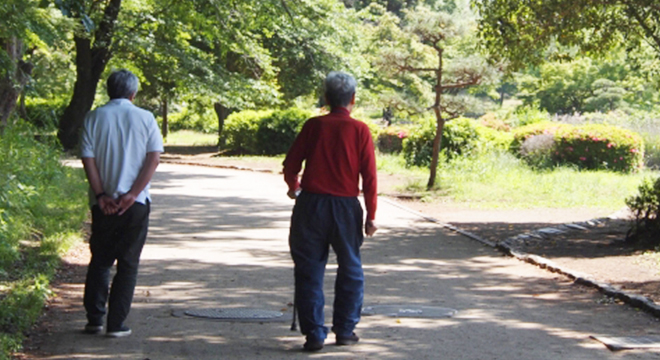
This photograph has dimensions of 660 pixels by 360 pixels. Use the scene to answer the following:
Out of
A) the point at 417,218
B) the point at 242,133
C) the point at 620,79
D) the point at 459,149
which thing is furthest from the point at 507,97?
the point at 417,218

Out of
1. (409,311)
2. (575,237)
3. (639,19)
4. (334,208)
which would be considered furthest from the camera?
(639,19)

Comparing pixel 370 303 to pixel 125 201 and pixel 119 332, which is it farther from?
pixel 125 201

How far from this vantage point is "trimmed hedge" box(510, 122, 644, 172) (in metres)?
26.5

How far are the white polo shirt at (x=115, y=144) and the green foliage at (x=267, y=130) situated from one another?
30.2 metres

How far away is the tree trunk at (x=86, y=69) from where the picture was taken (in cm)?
2305

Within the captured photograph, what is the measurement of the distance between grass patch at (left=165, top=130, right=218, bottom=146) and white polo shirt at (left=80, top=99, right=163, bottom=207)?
38666 mm

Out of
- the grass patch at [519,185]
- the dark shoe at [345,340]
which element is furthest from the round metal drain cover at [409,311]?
the grass patch at [519,185]

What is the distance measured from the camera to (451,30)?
2189 cm

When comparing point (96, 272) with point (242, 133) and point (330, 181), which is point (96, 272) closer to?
point (330, 181)

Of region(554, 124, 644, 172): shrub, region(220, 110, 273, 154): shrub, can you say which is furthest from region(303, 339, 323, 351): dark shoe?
region(220, 110, 273, 154): shrub

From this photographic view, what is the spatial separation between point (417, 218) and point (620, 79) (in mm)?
41646

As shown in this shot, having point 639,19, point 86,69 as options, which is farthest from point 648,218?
point 86,69

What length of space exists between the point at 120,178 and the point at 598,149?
71.7ft

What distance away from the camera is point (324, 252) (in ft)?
21.6
